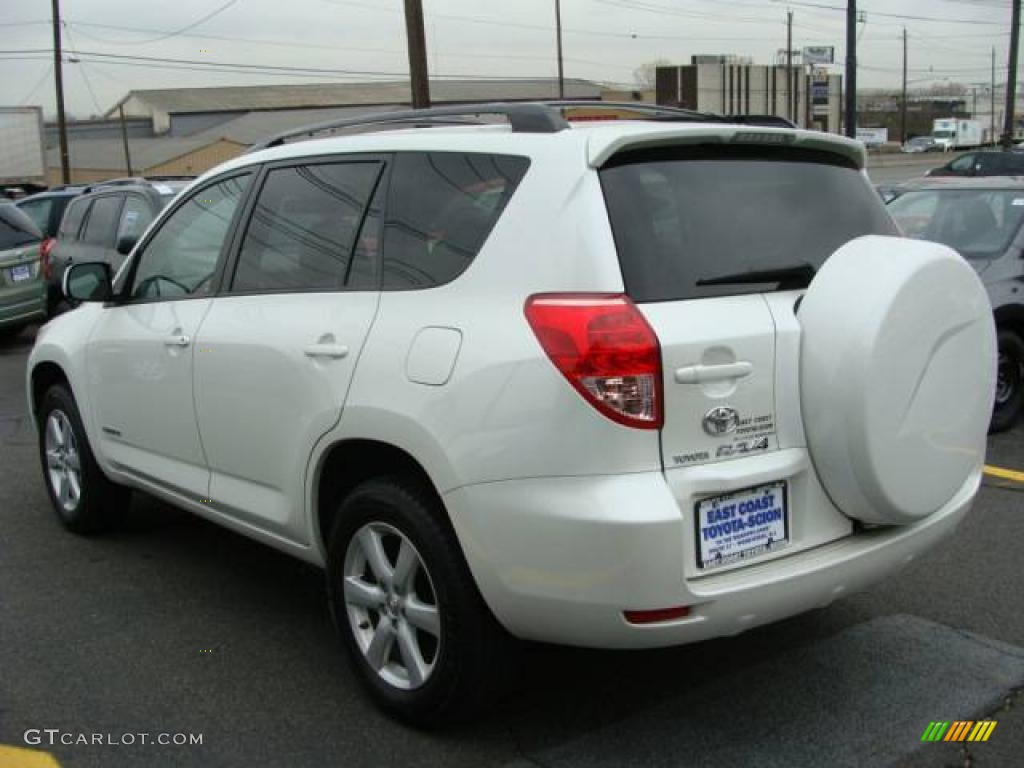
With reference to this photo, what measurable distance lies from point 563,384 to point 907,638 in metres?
1.96

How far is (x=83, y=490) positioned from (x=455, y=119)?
9.04 ft

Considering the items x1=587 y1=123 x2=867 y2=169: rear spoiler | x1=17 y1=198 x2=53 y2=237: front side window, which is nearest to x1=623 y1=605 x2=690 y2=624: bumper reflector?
x1=587 y1=123 x2=867 y2=169: rear spoiler

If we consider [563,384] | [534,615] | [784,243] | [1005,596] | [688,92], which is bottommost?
[1005,596]

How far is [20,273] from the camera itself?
39.7ft

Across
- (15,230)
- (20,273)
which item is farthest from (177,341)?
(15,230)

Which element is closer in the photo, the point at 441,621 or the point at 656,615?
the point at 656,615

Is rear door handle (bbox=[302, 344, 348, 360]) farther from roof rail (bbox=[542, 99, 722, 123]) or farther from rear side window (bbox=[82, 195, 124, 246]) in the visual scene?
rear side window (bbox=[82, 195, 124, 246])

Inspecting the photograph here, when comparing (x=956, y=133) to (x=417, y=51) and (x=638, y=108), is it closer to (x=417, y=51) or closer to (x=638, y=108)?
(x=417, y=51)

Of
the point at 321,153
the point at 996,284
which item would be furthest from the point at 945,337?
the point at 996,284

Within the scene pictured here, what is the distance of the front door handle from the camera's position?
159 inches

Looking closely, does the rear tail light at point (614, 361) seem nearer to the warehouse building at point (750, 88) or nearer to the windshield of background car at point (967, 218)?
the windshield of background car at point (967, 218)

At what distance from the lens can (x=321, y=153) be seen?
147 inches

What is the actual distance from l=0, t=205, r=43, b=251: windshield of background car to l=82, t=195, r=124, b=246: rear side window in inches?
44.0

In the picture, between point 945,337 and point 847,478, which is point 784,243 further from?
point 847,478
